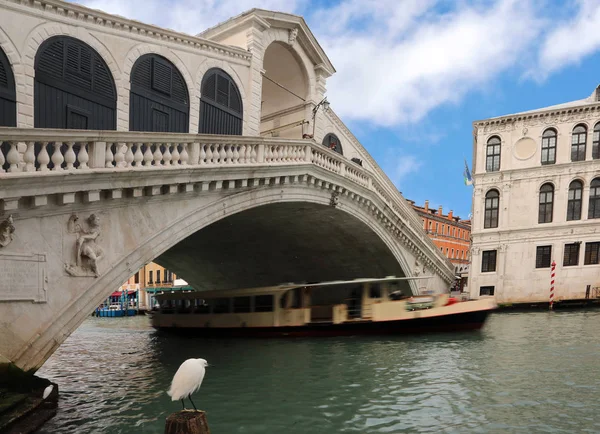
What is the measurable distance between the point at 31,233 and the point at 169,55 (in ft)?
18.9

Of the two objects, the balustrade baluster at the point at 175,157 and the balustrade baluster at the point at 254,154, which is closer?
the balustrade baluster at the point at 175,157

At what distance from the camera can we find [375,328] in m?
15.7

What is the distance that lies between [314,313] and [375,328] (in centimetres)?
272

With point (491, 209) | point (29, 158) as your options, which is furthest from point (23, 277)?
point (491, 209)

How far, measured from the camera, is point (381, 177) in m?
20.2

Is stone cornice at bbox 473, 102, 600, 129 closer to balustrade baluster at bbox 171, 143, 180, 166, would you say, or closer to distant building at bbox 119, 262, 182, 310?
balustrade baluster at bbox 171, 143, 180, 166

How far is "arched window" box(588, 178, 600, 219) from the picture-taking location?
78.0ft

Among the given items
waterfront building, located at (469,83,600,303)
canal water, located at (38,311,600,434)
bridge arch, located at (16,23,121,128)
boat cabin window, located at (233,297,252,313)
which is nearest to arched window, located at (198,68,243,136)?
bridge arch, located at (16,23,121,128)

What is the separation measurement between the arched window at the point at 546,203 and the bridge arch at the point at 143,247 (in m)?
15.8

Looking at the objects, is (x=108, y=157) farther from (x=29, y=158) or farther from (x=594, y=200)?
(x=594, y=200)

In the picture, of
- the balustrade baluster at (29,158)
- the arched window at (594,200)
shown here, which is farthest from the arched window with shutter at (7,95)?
the arched window at (594,200)

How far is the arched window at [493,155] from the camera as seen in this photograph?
26.2 meters

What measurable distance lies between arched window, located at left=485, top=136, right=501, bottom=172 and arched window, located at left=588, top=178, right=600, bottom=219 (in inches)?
182

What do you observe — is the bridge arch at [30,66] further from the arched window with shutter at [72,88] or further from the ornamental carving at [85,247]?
the ornamental carving at [85,247]
